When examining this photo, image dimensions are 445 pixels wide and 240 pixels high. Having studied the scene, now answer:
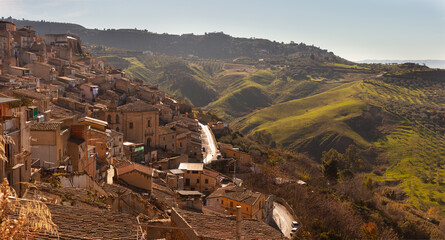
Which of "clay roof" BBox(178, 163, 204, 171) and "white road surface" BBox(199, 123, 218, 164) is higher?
"clay roof" BBox(178, 163, 204, 171)

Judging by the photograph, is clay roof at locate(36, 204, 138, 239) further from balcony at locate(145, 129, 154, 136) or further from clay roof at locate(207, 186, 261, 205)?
balcony at locate(145, 129, 154, 136)

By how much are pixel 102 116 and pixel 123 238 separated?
32.2 meters

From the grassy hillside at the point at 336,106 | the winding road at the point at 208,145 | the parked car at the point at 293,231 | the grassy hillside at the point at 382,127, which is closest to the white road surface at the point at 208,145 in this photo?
the winding road at the point at 208,145

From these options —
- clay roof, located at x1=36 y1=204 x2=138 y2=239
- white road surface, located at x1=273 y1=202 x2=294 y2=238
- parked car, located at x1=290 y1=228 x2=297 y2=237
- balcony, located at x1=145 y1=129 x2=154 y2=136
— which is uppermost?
clay roof, located at x1=36 y1=204 x2=138 y2=239

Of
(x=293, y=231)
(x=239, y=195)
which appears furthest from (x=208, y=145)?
(x=293, y=231)

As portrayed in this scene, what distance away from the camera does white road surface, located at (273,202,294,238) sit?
27223 mm

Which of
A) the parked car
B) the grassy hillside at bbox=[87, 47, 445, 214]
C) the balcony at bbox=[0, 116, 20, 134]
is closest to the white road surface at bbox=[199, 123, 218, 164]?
the parked car

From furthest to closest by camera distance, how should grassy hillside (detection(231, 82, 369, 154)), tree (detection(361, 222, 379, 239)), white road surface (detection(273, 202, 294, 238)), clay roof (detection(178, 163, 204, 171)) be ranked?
1. grassy hillside (detection(231, 82, 369, 154))
2. clay roof (detection(178, 163, 204, 171))
3. tree (detection(361, 222, 379, 239))
4. white road surface (detection(273, 202, 294, 238))

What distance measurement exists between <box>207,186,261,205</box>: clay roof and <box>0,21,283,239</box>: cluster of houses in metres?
0.06

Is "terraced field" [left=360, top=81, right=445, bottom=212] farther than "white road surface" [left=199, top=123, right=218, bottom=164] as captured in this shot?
Yes

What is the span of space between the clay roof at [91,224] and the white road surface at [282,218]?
19.5 m

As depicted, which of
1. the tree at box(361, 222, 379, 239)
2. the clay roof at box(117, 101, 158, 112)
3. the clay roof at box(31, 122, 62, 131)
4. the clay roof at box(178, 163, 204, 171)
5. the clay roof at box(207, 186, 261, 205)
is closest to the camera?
the clay roof at box(31, 122, 62, 131)

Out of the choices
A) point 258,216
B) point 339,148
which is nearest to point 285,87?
point 339,148

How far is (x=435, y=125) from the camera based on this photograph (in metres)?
91.2
